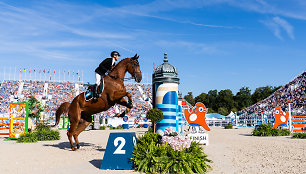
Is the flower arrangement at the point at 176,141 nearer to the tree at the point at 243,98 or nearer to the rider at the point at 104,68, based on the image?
the rider at the point at 104,68

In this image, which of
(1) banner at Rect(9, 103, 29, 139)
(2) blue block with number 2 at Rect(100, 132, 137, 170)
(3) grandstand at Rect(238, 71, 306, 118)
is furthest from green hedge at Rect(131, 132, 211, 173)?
(3) grandstand at Rect(238, 71, 306, 118)

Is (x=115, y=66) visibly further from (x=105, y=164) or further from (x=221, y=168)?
(x=221, y=168)

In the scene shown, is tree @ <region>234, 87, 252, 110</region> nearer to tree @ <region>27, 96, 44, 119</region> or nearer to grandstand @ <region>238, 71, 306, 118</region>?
grandstand @ <region>238, 71, 306, 118</region>

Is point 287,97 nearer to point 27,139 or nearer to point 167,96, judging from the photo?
point 167,96

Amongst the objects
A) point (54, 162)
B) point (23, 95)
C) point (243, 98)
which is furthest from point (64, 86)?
point (54, 162)

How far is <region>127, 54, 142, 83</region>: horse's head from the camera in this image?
764 cm

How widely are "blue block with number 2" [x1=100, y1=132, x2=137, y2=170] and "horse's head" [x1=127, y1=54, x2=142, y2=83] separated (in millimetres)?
2305

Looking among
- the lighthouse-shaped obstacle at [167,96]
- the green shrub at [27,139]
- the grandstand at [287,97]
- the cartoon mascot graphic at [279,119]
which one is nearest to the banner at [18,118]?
the green shrub at [27,139]

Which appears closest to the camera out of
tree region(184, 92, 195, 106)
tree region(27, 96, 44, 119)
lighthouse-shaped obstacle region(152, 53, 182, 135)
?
lighthouse-shaped obstacle region(152, 53, 182, 135)

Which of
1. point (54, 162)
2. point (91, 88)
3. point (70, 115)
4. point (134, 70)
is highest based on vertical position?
point (134, 70)

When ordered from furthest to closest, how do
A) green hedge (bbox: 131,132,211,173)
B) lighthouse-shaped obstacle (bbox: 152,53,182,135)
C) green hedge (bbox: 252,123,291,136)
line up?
green hedge (bbox: 252,123,291,136)
lighthouse-shaped obstacle (bbox: 152,53,182,135)
green hedge (bbox: 131,132,211,173)

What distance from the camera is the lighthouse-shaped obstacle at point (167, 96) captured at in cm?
1146

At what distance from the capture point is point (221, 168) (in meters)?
5.72

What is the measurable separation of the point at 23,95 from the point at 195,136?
49.6 m
